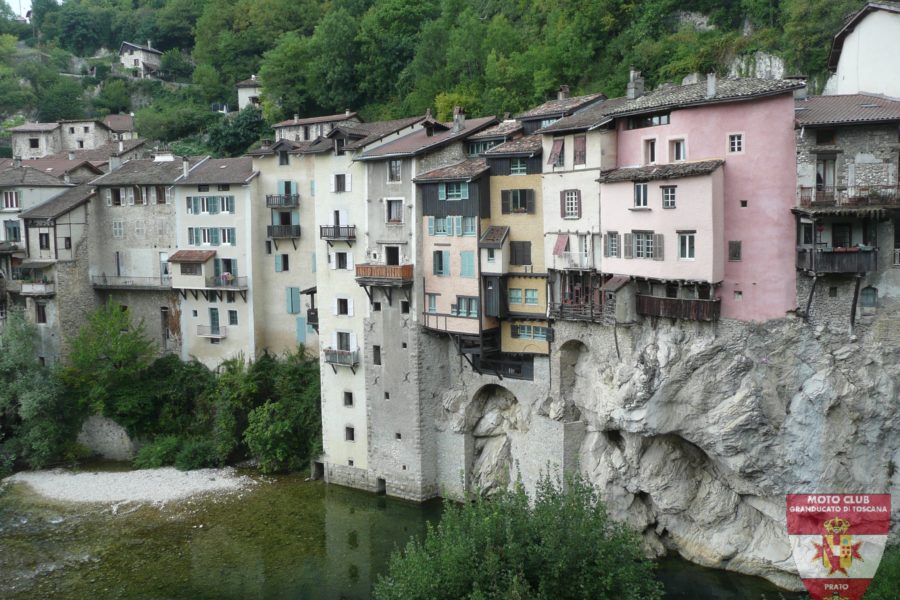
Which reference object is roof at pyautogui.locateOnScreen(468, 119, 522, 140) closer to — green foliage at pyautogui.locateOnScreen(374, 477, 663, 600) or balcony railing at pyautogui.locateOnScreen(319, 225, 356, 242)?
balcony railing at pyautogui.locateOnScreen(319, 225, 356, 242)

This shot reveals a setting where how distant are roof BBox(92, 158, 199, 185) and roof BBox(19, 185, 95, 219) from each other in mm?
1031

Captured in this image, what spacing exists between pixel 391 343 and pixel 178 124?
5271 cm

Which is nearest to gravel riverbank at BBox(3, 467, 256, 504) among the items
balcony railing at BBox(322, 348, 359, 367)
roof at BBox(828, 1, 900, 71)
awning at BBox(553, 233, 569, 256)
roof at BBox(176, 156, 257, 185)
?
balcony railing at BBox(322, 348, 359, 367)

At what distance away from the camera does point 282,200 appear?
49656mm

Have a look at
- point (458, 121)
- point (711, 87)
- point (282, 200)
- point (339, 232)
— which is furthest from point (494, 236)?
point (282, 200)

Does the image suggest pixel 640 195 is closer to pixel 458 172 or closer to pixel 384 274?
pixel 458 172

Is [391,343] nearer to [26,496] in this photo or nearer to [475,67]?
[26,496]

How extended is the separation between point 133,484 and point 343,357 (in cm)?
1287

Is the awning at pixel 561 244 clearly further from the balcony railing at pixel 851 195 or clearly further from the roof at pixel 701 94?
the balcony railing at pixel 851 195

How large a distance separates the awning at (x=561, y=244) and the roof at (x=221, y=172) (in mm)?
20235

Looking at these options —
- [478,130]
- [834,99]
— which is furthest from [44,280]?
[834,99]

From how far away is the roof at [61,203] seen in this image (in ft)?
172

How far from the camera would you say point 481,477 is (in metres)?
41.8

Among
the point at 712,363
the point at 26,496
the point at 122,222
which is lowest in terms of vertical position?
the point at 26,496
